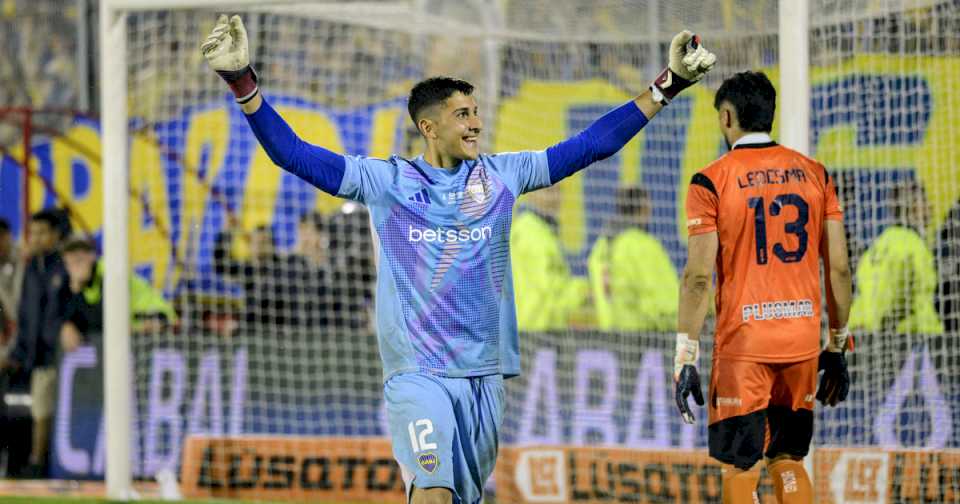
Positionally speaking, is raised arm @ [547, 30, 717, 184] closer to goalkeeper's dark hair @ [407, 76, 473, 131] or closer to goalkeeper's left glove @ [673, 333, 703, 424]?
goalkeeper's dark hair @ [407, 76, 473, 131]

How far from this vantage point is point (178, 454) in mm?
11102

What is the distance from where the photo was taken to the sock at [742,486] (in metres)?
6.82

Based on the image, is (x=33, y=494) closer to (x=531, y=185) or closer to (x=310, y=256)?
(x=310, y=256)

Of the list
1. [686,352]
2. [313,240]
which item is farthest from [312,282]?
[686,352]

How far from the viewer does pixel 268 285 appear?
11570mm

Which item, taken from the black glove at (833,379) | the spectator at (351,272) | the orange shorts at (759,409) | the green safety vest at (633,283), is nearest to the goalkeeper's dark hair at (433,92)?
the orange shorts at (759,409)

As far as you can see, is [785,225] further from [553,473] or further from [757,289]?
[553,473]

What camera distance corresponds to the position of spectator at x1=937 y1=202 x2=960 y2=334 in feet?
30.5

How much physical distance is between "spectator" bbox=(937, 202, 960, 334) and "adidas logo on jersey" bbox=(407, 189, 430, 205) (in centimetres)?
435

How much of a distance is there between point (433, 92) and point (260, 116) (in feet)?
2.50

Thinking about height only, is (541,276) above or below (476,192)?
below

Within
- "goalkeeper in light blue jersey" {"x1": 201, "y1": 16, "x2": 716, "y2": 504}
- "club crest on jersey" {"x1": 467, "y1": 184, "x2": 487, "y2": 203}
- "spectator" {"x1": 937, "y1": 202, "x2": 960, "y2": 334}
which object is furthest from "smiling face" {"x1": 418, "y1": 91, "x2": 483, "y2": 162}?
"spectator" {"x1": 937, "y1": 202, "x2": 960, "y2": 334}

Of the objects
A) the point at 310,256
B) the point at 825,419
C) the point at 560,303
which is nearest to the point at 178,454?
the point at 310,256

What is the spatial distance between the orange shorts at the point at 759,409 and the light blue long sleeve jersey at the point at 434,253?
3.80 feet
